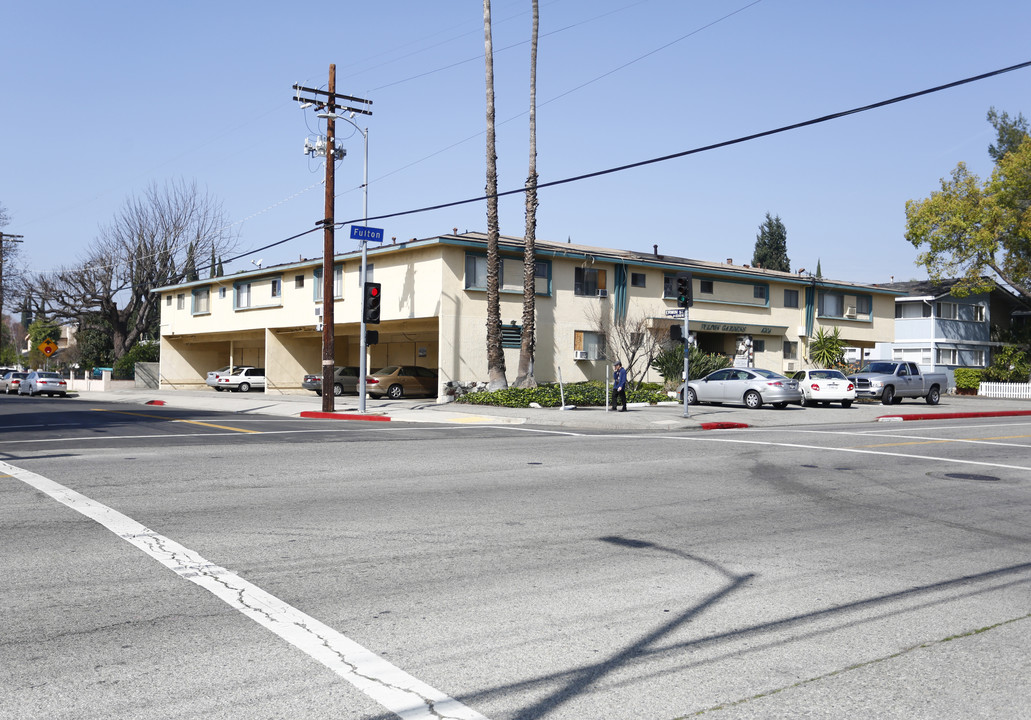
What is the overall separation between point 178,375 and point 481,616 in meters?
52.0

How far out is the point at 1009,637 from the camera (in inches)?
213

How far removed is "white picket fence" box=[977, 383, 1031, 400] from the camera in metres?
48.6

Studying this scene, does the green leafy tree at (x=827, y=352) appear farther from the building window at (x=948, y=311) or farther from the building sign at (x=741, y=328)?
the building window at (x=948, y=311)

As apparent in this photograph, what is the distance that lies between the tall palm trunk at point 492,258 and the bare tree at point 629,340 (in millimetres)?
6465

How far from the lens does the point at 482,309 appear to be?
33.7 meters

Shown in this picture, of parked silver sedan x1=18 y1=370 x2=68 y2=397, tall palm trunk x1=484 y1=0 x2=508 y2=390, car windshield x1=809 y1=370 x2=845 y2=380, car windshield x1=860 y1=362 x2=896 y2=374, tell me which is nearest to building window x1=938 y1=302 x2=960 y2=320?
car windshield x1=860 y1=362 x2=896 y2=374

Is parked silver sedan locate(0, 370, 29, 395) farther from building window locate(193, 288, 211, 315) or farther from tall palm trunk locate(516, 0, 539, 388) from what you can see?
tall palm trunk locate(516, 0, 539, 388)

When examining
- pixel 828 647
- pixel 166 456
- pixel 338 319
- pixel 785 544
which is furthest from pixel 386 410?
pixel 828 647

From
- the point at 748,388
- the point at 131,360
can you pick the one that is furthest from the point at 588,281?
the point at 131,360

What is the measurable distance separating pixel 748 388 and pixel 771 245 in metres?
57.0

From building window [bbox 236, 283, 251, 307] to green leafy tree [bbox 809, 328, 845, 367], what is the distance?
2936 centimetres

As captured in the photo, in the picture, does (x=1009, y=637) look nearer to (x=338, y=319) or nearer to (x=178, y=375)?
(x=338, y=319)

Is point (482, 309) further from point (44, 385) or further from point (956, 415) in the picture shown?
point (44, 385)

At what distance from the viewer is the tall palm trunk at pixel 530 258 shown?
31.7 metres
